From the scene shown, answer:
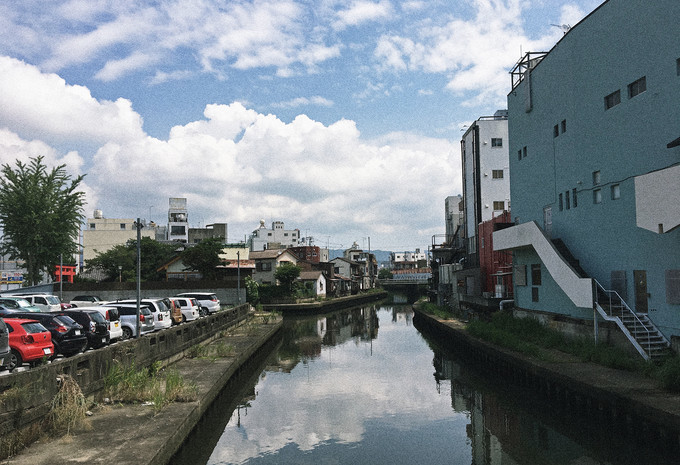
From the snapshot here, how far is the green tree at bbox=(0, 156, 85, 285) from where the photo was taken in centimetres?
4469

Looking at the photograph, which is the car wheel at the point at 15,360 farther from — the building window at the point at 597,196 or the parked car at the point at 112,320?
the building window at the point at 597,196

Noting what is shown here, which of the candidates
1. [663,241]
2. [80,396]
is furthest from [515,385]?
[80,396]

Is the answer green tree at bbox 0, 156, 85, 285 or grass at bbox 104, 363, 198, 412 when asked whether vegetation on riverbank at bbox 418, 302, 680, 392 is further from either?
green tree at bbox 0, 156, 85, 285

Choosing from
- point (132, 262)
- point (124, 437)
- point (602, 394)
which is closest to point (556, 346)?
point (602, 394)

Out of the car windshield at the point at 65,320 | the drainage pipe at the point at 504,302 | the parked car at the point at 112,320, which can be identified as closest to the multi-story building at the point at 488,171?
the drainage pipe at the point at 504,302

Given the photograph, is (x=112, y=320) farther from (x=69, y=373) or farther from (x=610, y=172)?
(x=610, y=172)

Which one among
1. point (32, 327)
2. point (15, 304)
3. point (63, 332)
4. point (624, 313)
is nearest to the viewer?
point (32, 327)

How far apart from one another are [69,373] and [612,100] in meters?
20.6

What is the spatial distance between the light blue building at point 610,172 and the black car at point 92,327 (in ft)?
60.1

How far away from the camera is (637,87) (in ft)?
61.7

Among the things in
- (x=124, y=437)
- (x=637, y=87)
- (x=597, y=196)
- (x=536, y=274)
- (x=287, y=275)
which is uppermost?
(x=637, y=87)

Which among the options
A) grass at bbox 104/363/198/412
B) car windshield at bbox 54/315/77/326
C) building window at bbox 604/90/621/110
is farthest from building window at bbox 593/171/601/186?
car windshield at bbox 54/315/77/326

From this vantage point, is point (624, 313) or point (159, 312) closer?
point (624, 313)

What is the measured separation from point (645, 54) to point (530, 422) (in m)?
13.2
